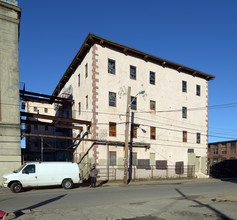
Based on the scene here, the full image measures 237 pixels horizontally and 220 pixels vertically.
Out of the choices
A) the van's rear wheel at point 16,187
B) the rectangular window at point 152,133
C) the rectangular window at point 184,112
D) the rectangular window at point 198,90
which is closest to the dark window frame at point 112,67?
the rectangular window at point 152,133

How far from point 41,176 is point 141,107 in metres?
14.5

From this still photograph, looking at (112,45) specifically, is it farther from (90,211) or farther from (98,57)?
(90,211)

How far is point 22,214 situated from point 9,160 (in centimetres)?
1257

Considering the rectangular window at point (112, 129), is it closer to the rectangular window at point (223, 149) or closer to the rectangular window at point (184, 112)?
the rectangular window at point (184, 112)

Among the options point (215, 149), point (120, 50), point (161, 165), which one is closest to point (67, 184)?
point (161, 165)

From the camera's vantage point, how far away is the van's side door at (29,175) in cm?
1572

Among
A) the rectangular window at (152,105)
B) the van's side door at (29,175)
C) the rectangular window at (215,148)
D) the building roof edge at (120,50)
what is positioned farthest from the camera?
the rectangular window at (215,148)

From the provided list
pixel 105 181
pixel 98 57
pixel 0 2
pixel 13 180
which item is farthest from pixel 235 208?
pixel 0 2

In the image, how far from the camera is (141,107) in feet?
89.9

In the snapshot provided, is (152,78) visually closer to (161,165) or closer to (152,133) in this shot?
(152,133)

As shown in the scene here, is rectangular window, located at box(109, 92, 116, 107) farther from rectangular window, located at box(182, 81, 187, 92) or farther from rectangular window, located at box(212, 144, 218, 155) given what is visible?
rectangular window, located at box(212, 144, 218, 155)

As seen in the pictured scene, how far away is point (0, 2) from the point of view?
2117 cm

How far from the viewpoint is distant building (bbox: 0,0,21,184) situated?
19.9 metres

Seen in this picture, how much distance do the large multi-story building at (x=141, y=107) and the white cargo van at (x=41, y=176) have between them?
621cm
